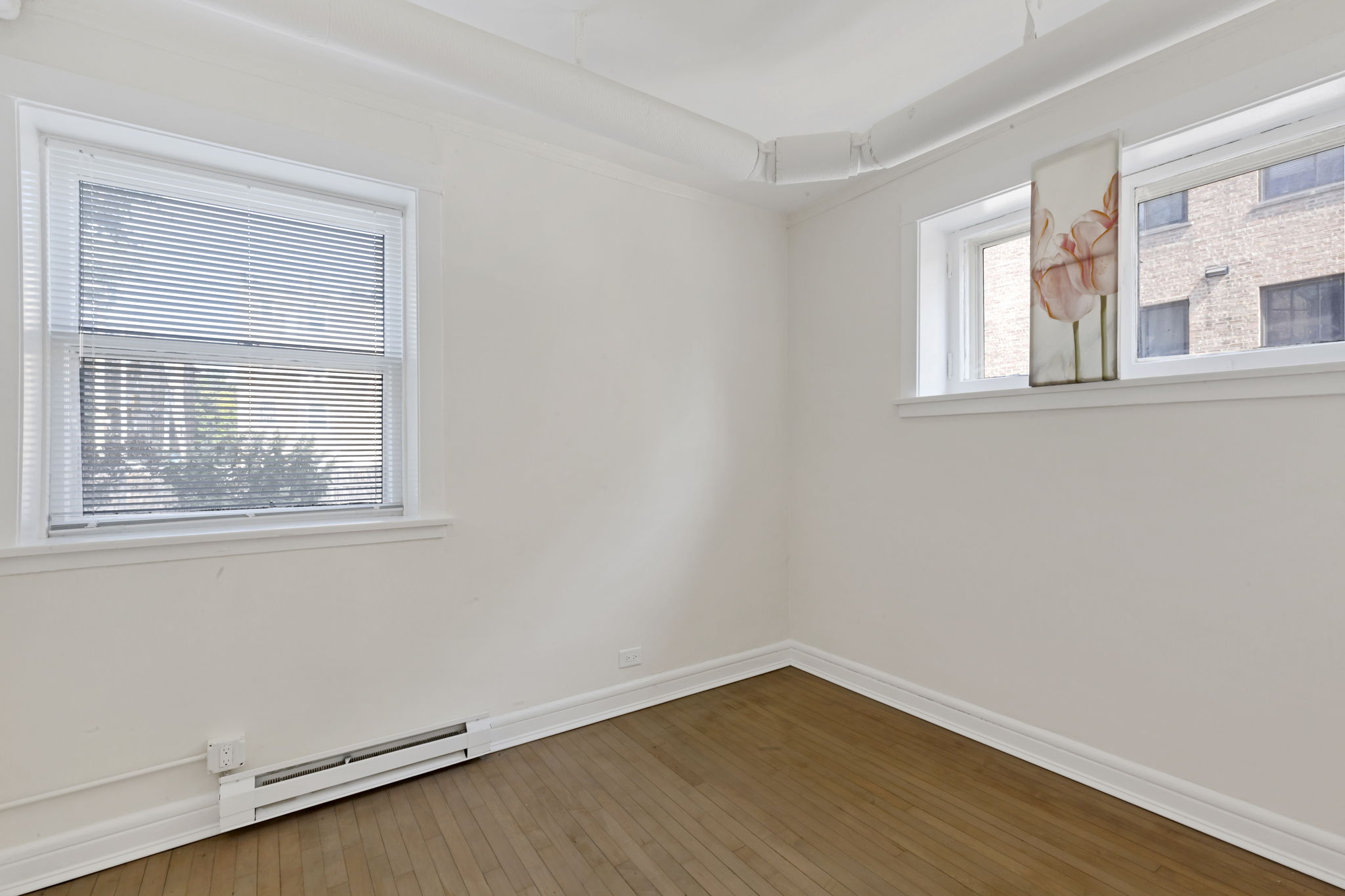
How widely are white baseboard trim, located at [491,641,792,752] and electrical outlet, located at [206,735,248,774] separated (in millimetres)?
887

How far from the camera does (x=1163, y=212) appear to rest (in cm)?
229

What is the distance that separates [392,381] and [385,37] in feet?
4.24

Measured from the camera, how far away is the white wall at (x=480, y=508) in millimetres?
1929

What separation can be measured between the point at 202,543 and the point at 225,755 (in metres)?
0.73

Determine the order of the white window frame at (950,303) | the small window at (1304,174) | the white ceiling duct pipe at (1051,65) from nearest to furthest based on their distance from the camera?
the white ceiling duct pipe at (1051,65) < the small window at (1304,174) < the white window frame at (950,303)

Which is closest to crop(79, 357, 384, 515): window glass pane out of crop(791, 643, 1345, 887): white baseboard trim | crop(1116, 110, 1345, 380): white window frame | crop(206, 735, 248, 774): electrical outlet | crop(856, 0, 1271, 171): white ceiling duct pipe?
crop(206, 735, 248, 774): electrical outlet

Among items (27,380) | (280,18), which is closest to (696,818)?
(27,380)

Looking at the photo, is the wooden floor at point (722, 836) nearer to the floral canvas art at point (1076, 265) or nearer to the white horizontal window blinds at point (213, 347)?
the white horizontal window blinds at point (213, 347)

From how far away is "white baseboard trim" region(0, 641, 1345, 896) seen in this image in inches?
72.6

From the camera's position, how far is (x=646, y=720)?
293cm

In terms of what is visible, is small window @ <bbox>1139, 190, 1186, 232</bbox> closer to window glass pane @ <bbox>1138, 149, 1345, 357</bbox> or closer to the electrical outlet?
window glass pane @ <bbox>1138, 149, 1345, 357</bbox>

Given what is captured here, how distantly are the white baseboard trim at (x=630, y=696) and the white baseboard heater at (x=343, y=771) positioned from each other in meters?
0.16

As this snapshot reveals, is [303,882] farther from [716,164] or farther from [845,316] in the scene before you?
[845,316]

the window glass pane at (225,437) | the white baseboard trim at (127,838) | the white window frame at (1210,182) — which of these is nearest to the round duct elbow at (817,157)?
the white window frame at (1210,182)
